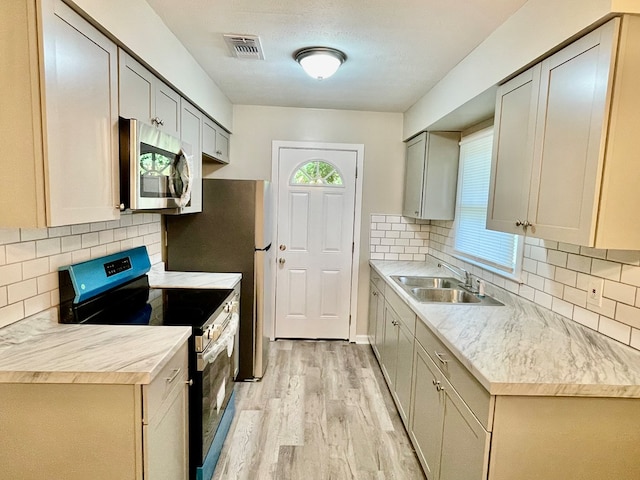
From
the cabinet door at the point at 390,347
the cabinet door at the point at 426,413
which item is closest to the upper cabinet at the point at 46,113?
the cabinet door at the point at 426,413

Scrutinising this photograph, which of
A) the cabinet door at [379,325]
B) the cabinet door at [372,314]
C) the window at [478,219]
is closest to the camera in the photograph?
the window at [478,219]

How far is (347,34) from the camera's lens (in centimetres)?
208

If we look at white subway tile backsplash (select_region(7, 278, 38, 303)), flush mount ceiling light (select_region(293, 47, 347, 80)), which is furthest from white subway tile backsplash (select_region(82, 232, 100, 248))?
flush mount ceiling light (select_region(293, 47, 347, 80))

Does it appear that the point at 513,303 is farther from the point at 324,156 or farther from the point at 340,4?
the point at 324,156

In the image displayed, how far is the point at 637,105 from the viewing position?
132 centimetres

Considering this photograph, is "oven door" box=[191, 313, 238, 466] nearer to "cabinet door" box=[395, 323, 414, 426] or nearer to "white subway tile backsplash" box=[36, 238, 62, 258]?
"white subway tile backsplash" box=[36, 238, 62, 258]

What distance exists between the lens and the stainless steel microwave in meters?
1.63

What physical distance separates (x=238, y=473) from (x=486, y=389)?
4.92 feet

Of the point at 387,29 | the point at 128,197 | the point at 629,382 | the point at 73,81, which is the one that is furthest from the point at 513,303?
the point at 73,81

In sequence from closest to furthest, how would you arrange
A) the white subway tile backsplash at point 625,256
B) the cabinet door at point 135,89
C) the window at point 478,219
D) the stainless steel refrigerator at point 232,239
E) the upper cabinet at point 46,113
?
the upper cabinet at point 46,113
the white subway tile backsplash at point 625,256
the cabinet door at point 135,89
the window at point 478,219
the stainless steel refrigerator at point 232,239

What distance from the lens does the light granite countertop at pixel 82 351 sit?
Answer: 127cm

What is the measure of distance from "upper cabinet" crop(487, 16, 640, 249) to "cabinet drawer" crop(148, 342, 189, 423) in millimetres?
1665

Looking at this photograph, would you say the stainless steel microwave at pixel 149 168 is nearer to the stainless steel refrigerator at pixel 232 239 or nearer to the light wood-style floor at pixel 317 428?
the stainless steel refrigerator at pixel 232 239

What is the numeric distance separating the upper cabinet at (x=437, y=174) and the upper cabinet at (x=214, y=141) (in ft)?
5.94
